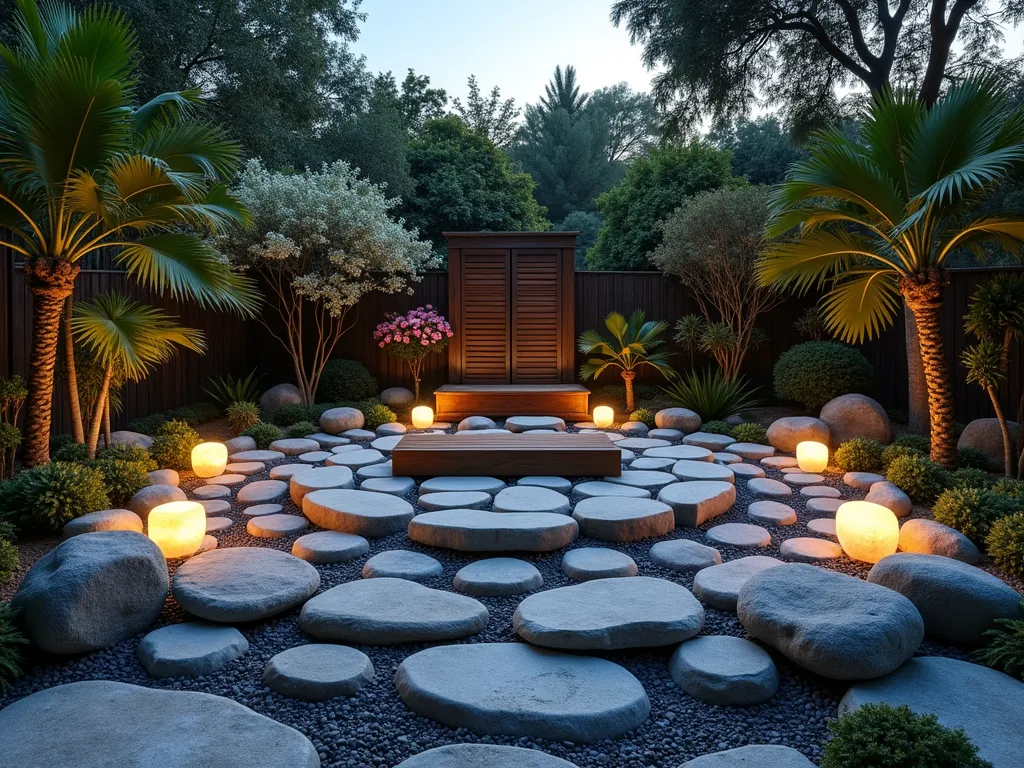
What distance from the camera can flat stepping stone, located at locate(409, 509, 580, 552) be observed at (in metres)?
3.65

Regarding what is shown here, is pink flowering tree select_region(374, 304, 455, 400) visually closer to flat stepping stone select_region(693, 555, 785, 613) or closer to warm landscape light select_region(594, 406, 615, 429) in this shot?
warm landscape light select_region(594, 406, 615, 429)

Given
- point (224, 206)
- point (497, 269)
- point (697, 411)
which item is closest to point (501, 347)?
point (497, 269)

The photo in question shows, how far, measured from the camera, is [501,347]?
9.02 m

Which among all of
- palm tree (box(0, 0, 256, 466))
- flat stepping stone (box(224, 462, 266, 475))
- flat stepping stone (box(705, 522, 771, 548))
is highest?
palm tree (box(0, 0, 256, 466))

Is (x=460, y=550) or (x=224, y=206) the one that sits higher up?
(x=224, y=206)

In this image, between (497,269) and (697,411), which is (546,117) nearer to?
(497,269)

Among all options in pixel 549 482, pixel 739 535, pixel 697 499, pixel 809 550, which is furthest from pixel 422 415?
pixel 809 550

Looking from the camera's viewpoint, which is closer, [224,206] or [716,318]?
[224,206]

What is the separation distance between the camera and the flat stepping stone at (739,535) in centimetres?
381

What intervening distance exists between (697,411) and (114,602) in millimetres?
6272

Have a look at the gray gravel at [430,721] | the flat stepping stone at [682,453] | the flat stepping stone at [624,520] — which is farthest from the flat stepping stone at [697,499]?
the gray gravel at [430,721]

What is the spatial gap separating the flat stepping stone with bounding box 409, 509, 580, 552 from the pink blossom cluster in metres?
4.83

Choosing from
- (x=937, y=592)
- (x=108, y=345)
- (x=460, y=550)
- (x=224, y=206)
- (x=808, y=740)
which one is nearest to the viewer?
(x=808, y=740)

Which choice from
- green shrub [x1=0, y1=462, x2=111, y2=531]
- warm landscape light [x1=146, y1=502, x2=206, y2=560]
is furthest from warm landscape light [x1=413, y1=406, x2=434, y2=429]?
warm landscape light [x1=146, y1=502, x2=206, y2=560]
